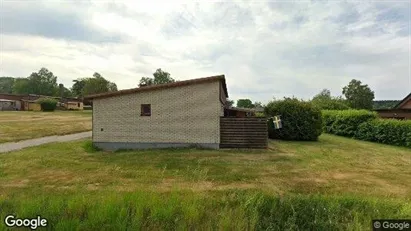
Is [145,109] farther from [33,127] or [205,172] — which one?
[33,127]

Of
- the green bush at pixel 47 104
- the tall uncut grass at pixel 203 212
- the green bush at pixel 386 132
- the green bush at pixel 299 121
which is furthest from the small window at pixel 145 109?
the green bush at pixel 47 104

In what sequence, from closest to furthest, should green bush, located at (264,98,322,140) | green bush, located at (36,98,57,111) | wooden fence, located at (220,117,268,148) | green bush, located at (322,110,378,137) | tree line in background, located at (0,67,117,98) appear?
wooden fence, located at (220,117,268,148), green bush, located at (264,98,322,140), green bush, located at (322,110,378,137), green bush, located at (36,98,57,111), tree line in background, located at (0,67,117,98)

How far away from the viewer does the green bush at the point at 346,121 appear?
24894mm

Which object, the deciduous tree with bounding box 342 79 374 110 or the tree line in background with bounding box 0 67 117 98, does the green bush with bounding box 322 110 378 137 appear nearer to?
the deciduous tree with bounding box 342 79 374 110

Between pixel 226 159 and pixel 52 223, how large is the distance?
26.5 feet

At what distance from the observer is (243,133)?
1662 centimetres

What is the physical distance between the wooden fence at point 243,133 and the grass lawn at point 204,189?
7.44 ft

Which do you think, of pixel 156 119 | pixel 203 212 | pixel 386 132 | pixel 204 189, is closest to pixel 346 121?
pixel 386 132

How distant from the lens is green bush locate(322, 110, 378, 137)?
81.7ft

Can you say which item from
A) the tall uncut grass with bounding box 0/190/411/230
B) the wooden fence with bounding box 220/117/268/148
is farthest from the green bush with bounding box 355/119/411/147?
the tall uncut grass with bounding box 0/190/411/230

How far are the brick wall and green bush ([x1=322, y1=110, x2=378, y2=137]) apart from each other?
16.6m

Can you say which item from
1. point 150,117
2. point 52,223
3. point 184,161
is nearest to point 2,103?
point 150,117

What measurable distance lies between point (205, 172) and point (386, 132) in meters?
18.9

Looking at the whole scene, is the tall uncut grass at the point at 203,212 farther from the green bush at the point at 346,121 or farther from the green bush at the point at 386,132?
the green bush at the point at 346,121
